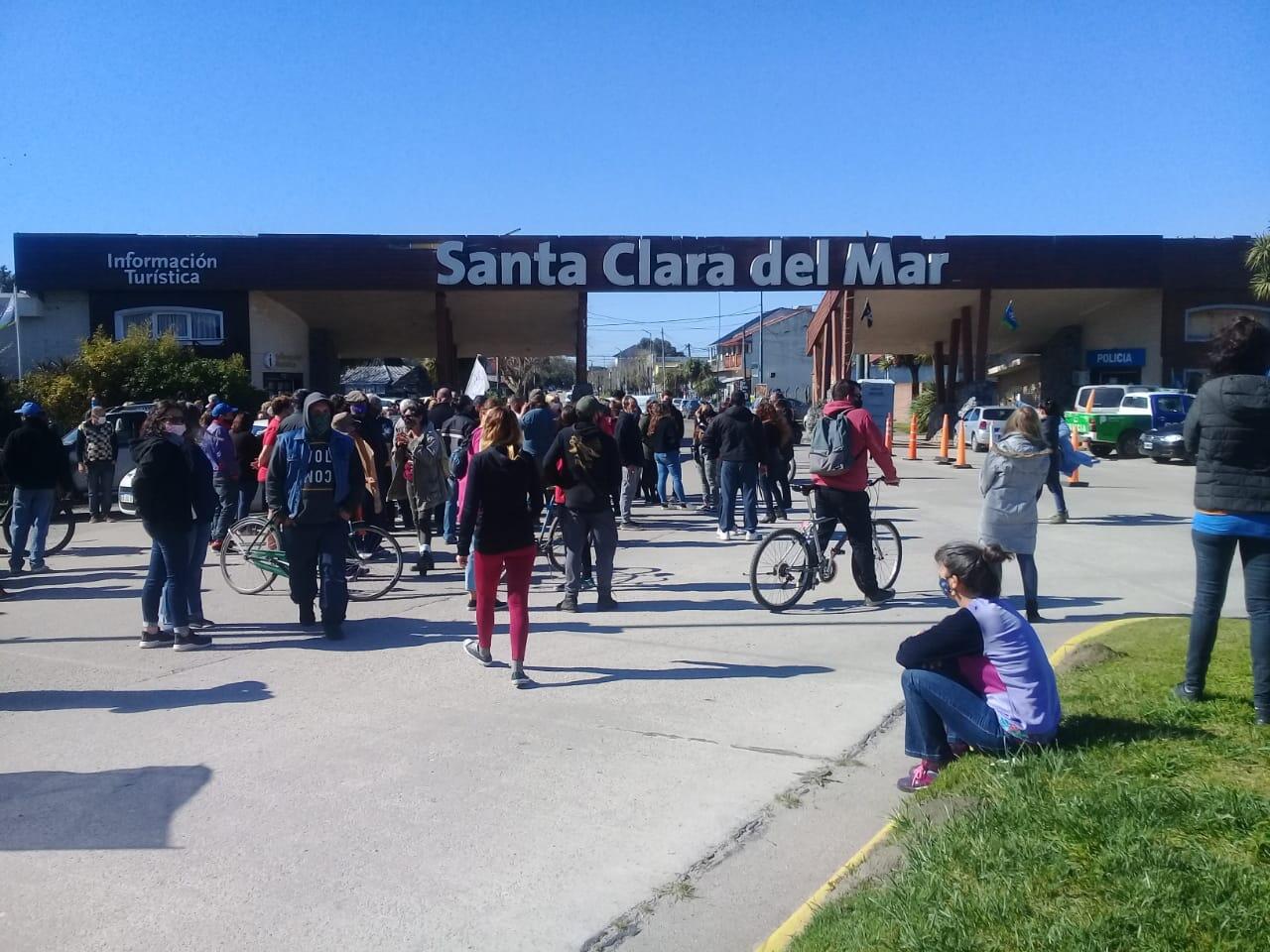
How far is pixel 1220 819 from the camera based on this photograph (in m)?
4.14

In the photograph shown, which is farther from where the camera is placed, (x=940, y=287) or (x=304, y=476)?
(x=940, y=287)

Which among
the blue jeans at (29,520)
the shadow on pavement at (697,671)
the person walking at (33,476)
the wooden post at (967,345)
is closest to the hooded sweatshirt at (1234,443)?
the shadow on pavement at (697,671)

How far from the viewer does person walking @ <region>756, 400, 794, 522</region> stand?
50.6ft

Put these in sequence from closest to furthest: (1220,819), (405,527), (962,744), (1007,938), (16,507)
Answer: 1. (1007,938)
2. (1220,819)
3. (962,744)
4. (16,507)
5. (405,527)

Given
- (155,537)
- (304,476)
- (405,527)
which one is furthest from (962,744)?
(405,527)

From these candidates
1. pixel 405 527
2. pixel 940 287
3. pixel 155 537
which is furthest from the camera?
pixel 940 287

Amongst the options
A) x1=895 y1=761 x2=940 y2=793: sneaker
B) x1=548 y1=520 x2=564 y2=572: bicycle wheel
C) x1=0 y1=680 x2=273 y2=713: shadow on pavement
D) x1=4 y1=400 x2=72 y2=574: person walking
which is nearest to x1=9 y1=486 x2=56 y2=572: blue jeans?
x1=4 y1=400 x2=72 y2=574: person walking

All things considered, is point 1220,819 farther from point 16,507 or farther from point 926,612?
point 16,507

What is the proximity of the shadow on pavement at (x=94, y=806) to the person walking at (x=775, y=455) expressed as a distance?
10.5m

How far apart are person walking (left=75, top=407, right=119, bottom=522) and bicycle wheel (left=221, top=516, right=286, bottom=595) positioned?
249 inches

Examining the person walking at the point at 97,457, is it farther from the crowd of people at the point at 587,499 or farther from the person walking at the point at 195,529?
the person walking at the point at 195,529

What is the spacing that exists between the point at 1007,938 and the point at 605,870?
173 centimetres

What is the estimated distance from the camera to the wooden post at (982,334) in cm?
3658

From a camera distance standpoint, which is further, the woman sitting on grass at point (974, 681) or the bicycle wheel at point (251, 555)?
the bicycle wheel at point (251, 555)
